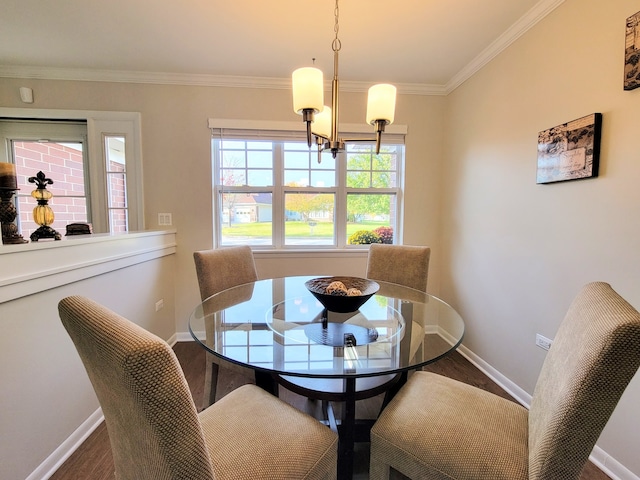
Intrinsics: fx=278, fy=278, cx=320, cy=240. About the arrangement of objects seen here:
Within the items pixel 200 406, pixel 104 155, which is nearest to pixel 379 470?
pixel 200 406

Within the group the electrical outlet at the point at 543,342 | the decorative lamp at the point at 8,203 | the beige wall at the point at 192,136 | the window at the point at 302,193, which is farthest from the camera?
the window at the point at 302,193

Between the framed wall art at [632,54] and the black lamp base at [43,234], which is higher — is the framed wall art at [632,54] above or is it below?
above

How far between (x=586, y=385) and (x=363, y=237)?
2283 mm

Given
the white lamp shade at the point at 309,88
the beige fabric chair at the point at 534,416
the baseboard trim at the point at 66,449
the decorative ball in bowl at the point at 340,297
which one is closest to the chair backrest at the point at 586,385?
the beige fabric chair at the point at 534,416

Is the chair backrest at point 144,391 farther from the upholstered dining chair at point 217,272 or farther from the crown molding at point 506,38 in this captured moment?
the crown molding at point 506,38

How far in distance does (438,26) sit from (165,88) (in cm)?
230

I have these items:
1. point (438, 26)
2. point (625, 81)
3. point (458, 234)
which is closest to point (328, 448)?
point (625, 81)

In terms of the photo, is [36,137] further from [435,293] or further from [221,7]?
[435,293]

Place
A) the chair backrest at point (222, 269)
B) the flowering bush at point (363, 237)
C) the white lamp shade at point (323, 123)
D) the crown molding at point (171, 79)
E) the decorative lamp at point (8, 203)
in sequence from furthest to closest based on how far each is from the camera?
the flowering bush at point (363, 237) < the crown molding at point (171, 79) < the chair backrest at point (222, 269) < the white lamp shade at point (323, 123) < the decorative lamp at point (8, 203)

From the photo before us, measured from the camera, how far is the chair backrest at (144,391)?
0.51 meters

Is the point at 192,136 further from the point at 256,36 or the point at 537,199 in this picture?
the point at 537,199

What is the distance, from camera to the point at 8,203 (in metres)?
1.34

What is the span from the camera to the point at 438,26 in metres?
1.85

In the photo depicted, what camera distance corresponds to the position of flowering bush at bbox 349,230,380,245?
2.89 metres
